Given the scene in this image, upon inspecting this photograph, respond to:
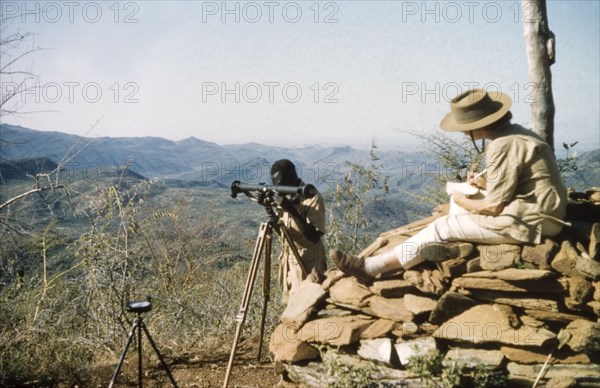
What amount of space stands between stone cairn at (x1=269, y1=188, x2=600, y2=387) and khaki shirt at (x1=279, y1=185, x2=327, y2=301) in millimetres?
666

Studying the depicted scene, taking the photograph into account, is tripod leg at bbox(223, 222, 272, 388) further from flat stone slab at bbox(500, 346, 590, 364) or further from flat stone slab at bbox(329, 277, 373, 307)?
flat stone slab at bbox(500, 346, 590, 364)

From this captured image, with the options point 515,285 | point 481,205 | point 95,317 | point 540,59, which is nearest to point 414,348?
point 515,285

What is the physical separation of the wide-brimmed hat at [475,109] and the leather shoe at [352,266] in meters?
1.58

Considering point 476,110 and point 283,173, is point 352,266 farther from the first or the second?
point 476,110

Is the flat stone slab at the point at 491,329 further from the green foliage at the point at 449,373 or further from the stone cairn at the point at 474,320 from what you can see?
the green foliage at the point at 449,373

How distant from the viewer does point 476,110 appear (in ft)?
11.9

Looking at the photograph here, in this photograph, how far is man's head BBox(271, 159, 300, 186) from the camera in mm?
4152

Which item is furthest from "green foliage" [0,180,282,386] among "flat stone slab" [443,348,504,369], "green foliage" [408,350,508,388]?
"flat stone slab" [443,348,504,369]

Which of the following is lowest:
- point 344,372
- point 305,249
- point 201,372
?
point 201,372

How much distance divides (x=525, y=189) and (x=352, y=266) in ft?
5.57

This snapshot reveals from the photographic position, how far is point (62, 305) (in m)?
6.18

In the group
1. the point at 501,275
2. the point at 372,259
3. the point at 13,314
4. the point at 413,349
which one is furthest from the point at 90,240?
the point at 501,275

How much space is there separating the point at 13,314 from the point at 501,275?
246 inches

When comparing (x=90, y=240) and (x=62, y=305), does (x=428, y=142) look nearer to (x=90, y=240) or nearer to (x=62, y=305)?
(x=90, y=240)
